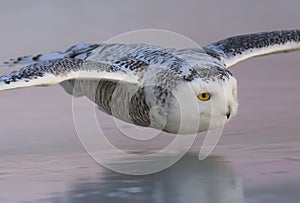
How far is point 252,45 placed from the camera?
9.09 metres

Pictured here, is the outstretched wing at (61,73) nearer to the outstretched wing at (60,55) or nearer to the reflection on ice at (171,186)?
the reflection on ice at (171,186)

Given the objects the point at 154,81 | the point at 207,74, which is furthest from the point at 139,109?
the point at 207,74

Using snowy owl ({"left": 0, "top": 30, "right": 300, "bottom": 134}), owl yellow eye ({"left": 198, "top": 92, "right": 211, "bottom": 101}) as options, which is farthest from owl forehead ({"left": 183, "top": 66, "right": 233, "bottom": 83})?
owl yellow eye ({"left": 198, "top": 92, "right": 211, "bottom": 101})

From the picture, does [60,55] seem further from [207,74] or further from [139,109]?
[207,74]

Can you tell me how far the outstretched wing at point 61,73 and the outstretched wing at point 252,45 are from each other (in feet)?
3.85

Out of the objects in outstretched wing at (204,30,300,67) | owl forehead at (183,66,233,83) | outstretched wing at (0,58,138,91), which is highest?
outstretched wing at (204,30,300,67)

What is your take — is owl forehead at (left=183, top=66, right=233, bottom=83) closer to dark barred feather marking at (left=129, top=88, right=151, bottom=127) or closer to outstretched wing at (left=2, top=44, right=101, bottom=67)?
dark barred feather marking at (left=129, top=88, right=151, bottom=127)

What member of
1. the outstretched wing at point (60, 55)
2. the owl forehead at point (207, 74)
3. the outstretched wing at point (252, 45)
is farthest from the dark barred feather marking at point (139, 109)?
the outstretched wing at point (60, 55)

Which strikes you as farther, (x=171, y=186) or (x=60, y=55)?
(x=60, y=55)

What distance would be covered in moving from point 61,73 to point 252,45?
8.44 ft

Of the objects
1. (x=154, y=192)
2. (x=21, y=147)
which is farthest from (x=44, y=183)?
(x=21, y=147)

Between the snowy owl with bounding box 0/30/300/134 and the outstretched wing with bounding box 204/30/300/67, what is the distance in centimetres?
1

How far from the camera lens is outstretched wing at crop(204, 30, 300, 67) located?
882 cm

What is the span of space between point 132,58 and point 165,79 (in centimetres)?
72
